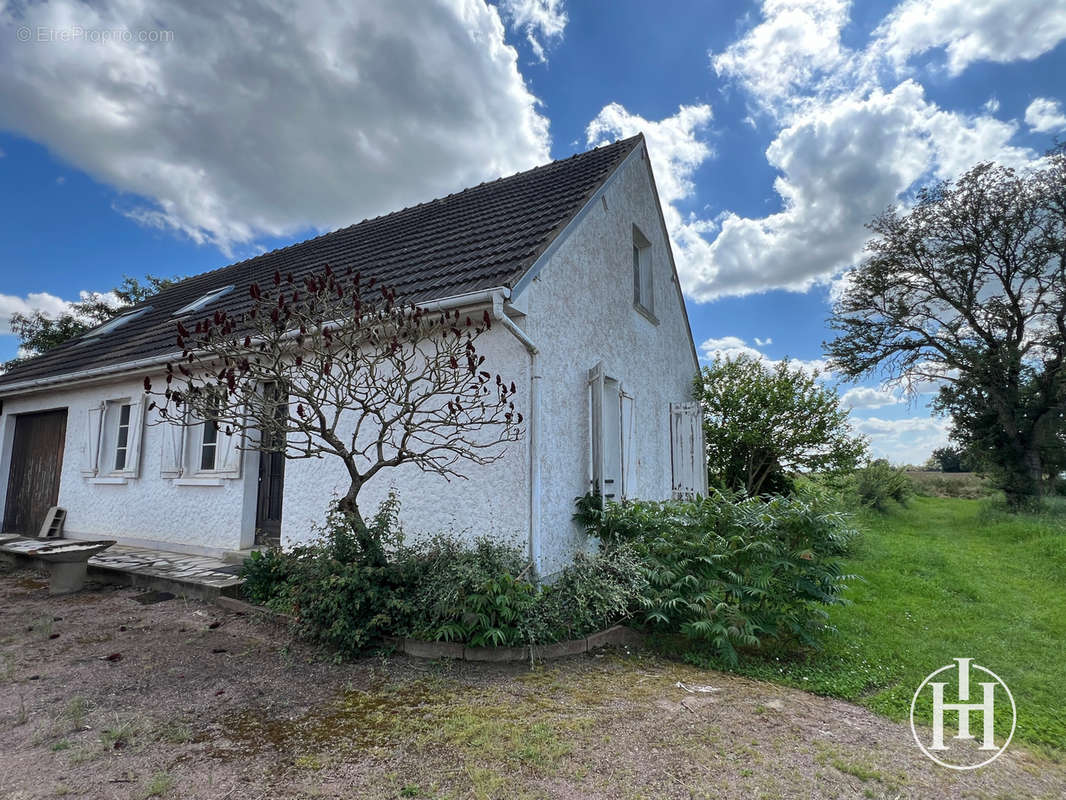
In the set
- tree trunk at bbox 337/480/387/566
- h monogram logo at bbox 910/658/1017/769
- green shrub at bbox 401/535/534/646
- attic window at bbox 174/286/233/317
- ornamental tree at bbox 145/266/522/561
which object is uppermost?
attic window at bbox 174/286/233/317

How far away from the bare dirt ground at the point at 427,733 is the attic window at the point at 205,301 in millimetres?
6723

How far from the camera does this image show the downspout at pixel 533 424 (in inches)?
177

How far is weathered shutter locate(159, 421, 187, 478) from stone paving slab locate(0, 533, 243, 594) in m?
1.16

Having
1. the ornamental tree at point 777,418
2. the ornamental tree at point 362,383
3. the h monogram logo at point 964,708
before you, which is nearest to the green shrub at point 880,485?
the ornamental tree at point 777,418

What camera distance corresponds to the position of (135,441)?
777 centimetres

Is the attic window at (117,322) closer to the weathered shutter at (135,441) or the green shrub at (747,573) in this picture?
the weathered shutter at (135,441)

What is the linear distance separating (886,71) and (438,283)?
7.82 meters

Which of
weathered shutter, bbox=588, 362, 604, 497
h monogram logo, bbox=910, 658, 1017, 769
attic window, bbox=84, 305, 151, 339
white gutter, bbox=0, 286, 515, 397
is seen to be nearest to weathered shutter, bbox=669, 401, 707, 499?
Answer: weathered shutter, bbox=588, 362, 604, 497

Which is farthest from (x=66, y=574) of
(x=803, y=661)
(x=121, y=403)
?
(x=803, y=661)

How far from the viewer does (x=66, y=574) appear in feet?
19.0

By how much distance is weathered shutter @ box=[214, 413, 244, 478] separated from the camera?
21.8ft

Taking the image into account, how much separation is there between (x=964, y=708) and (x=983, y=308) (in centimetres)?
1681

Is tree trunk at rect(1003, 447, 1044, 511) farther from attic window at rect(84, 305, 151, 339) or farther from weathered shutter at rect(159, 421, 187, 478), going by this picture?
attic window at rect(84, 305, 151, 339)

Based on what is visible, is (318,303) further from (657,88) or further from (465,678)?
(657,88)
